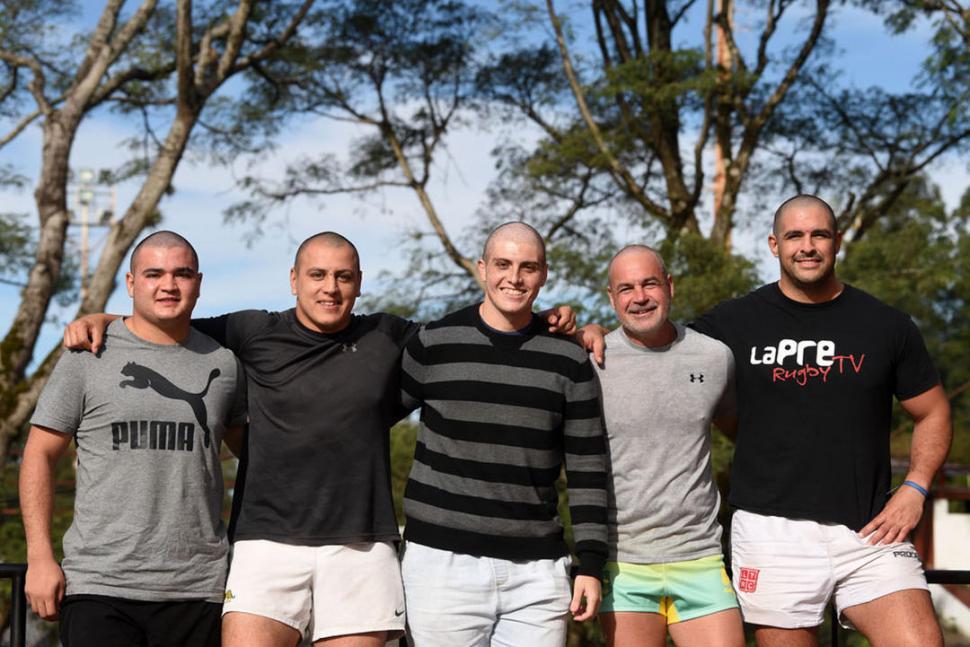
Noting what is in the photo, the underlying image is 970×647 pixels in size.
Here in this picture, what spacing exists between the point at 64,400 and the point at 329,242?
3.16 feet

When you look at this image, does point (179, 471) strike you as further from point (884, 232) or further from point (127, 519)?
point (884, 232)

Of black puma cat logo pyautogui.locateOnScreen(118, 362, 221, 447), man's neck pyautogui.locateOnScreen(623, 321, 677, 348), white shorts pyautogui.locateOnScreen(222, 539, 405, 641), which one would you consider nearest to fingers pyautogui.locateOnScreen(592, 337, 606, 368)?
man's neck pyautogui.locateOnScreen(623, 321, 677, 348)

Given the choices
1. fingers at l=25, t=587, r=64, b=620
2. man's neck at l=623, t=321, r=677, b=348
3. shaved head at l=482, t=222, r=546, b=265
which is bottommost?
fingers at l=25, t=587, r=64, b=620

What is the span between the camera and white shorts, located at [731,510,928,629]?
3740 millimetres

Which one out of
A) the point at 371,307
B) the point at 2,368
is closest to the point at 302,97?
the point at 371,307

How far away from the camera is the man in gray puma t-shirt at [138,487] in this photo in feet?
11.1

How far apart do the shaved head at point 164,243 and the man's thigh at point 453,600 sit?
4.09 feet

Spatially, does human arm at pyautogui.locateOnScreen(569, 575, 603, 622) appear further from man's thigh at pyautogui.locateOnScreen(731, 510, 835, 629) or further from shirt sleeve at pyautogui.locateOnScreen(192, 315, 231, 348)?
shirt sleeve at pyautogui.locateOnScreen(192, 315, 231, 348)

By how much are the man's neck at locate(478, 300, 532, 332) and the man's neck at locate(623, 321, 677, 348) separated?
41 centimetres

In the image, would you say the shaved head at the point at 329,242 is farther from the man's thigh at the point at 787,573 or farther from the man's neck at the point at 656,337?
the man's thigh at the point at 787,573

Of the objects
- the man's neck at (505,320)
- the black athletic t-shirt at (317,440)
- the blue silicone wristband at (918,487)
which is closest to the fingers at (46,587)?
the black athletic t-shirt at (317,440)

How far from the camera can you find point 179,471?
A: 3.46 metres

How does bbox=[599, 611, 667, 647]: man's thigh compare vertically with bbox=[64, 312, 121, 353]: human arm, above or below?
below

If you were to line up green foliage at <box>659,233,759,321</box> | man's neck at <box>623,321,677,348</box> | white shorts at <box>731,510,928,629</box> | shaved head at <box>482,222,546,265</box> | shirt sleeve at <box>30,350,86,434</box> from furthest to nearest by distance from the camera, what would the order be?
green foliage at <box>659,233,759,321</box> → man's neck at <box>623,321,677,348</box> → white shorts at <box>731,510,928,629</box> → shaved head at <box>482,222,546,265</box> → shirt sleeve at <box>30,350,86,434</box>
